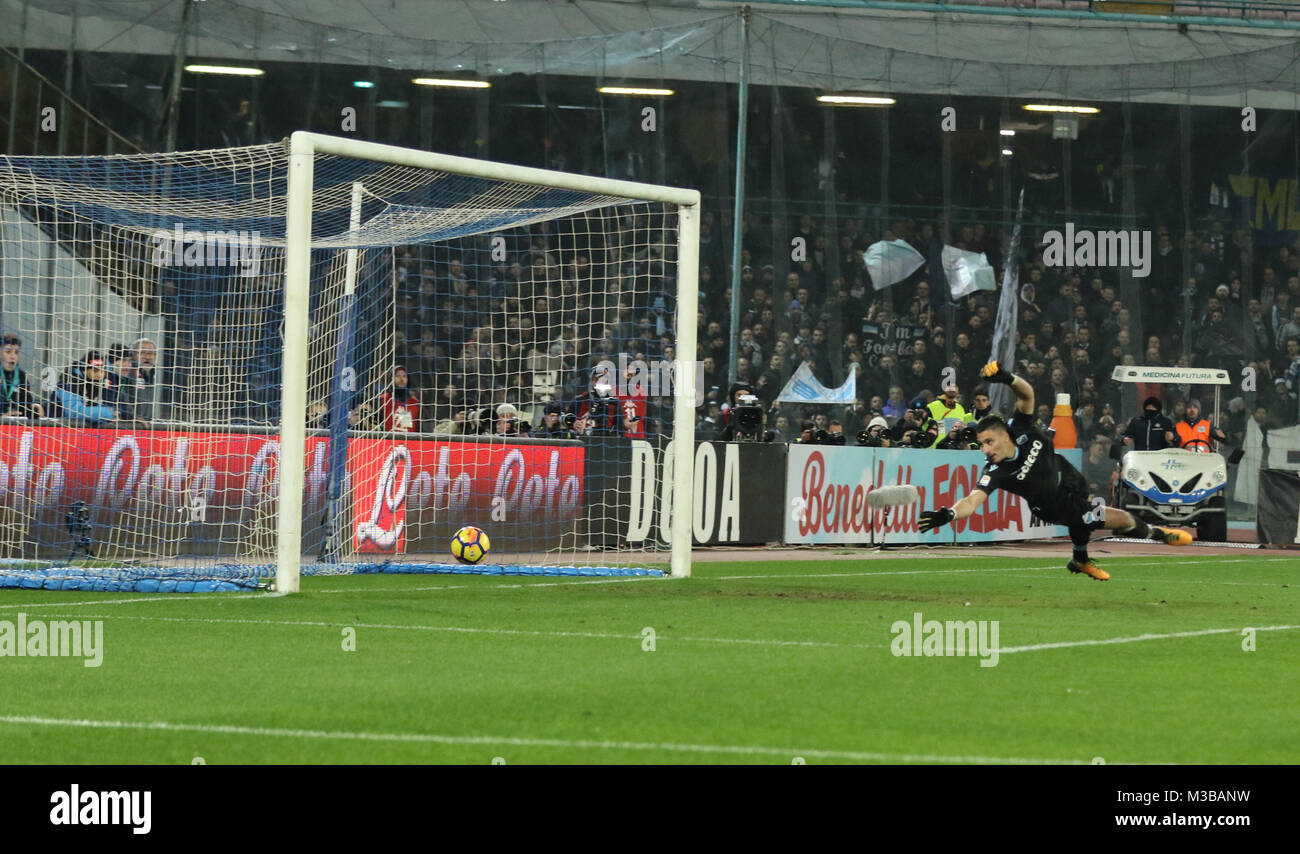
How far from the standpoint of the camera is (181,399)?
1667 centimetres

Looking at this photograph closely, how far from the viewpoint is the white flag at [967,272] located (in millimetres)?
25422

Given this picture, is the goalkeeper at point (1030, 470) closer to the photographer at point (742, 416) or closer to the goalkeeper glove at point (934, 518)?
the goalkeeper glove at point (934, 518)

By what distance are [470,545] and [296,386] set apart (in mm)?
3228

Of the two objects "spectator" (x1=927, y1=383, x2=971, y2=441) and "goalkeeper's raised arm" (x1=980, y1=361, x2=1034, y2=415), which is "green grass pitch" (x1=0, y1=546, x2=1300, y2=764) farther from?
"spectator" (x1=927, y1=383, x2=971, y2=441)

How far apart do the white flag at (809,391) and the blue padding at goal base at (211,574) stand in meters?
8.61

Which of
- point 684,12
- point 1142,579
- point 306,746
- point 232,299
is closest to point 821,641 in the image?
point 306,746

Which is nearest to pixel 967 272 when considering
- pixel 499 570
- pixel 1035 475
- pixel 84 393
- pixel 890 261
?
pixel 890 261

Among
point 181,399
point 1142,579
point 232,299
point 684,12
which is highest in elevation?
point 684,12

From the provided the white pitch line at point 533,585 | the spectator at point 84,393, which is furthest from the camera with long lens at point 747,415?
the spectator at point 84,393

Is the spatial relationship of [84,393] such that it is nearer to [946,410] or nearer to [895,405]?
[946,410]

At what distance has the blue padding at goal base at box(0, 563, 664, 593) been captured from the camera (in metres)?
12.3
